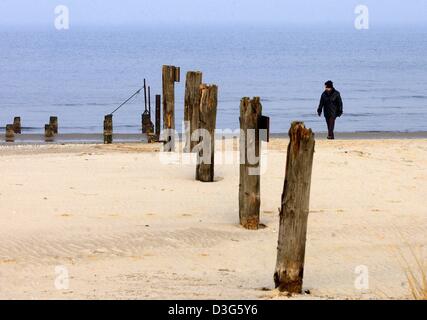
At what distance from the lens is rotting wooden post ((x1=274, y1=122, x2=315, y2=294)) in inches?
397

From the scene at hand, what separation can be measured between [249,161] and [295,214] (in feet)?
10.2

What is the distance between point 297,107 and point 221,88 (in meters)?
16.2

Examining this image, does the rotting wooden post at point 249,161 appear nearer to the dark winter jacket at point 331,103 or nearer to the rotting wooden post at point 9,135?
the dark winter jacket at point 331,103

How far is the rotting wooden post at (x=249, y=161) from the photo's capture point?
12898 millimetres

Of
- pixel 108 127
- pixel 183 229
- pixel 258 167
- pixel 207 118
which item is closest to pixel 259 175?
pixel 258 167

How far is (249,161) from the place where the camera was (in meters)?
13.1

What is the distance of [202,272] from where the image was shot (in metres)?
11.4

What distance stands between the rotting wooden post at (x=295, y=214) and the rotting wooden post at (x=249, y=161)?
272cm

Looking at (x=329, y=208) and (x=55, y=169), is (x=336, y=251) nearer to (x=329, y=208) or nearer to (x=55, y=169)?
(x=329, y=208)

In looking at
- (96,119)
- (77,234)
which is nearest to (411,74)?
(96,119)

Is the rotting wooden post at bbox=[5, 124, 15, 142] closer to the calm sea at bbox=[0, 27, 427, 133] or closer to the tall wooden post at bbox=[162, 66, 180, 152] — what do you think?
the calm sea at bbox=[0, 27, 427, 133]

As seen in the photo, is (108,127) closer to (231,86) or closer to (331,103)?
(331,103)
